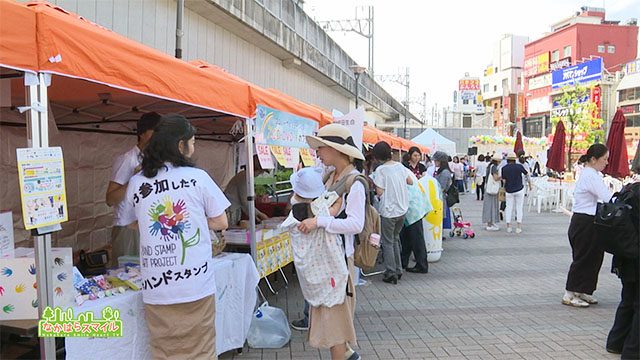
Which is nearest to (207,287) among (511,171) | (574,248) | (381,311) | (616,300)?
(381,311)

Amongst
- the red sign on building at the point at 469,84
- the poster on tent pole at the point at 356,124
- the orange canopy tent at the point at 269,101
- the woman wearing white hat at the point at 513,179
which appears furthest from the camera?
the red sign on building at the point at 469,84

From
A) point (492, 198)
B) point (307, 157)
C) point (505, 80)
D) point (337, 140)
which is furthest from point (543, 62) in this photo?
point (337, 140)

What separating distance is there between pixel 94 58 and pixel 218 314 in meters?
2.09

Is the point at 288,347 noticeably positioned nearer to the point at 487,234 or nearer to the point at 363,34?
the point at 487,234

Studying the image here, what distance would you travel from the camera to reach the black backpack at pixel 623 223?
398 centimetres

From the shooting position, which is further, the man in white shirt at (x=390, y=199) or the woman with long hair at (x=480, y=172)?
the woman with long hair at (x=480, y=172)

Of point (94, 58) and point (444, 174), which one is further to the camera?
point (444, 174)

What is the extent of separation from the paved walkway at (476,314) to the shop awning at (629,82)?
1673 inches

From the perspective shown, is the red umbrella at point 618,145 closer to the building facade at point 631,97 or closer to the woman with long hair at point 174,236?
the woman with long hair at point 174,236

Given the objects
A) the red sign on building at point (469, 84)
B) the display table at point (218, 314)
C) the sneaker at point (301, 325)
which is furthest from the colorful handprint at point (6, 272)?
the red sign on building at point (469, 84)

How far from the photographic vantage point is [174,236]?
263cm

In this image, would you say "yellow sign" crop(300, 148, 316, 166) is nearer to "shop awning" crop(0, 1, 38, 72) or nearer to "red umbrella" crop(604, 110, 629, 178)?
"shop awning" crop(0, 1, 38, 72)

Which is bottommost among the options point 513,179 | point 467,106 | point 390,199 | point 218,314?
point 218,314

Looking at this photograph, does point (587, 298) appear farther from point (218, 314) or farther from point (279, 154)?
point (218, 314)
